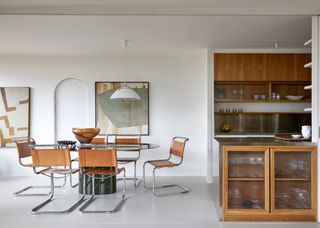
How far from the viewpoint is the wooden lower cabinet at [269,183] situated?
11.8 feet

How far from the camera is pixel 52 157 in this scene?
4.15 metres

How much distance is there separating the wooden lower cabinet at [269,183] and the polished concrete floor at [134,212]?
135 millimetres

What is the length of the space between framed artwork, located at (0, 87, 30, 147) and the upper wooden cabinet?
385 centimetres

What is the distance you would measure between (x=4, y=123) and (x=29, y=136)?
0.56 meters

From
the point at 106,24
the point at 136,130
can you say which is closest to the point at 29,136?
the point at 136,130

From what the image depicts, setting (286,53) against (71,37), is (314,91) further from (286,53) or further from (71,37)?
(71,37)

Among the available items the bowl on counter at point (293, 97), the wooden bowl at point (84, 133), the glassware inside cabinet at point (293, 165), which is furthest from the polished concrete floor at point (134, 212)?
the bowl on counter at point (293, 97)

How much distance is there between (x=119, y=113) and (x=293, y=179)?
3.63 m

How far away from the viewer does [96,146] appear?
4367mm

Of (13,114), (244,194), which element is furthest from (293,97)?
(13,114)

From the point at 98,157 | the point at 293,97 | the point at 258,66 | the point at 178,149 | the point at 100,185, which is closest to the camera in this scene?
the point at 98,157

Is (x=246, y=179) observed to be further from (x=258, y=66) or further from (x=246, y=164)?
(x=258, y=66)

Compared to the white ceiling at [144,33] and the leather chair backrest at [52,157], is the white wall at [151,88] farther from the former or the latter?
the leather chair backrest at [52,157]

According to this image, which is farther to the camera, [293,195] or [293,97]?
[293,97]
